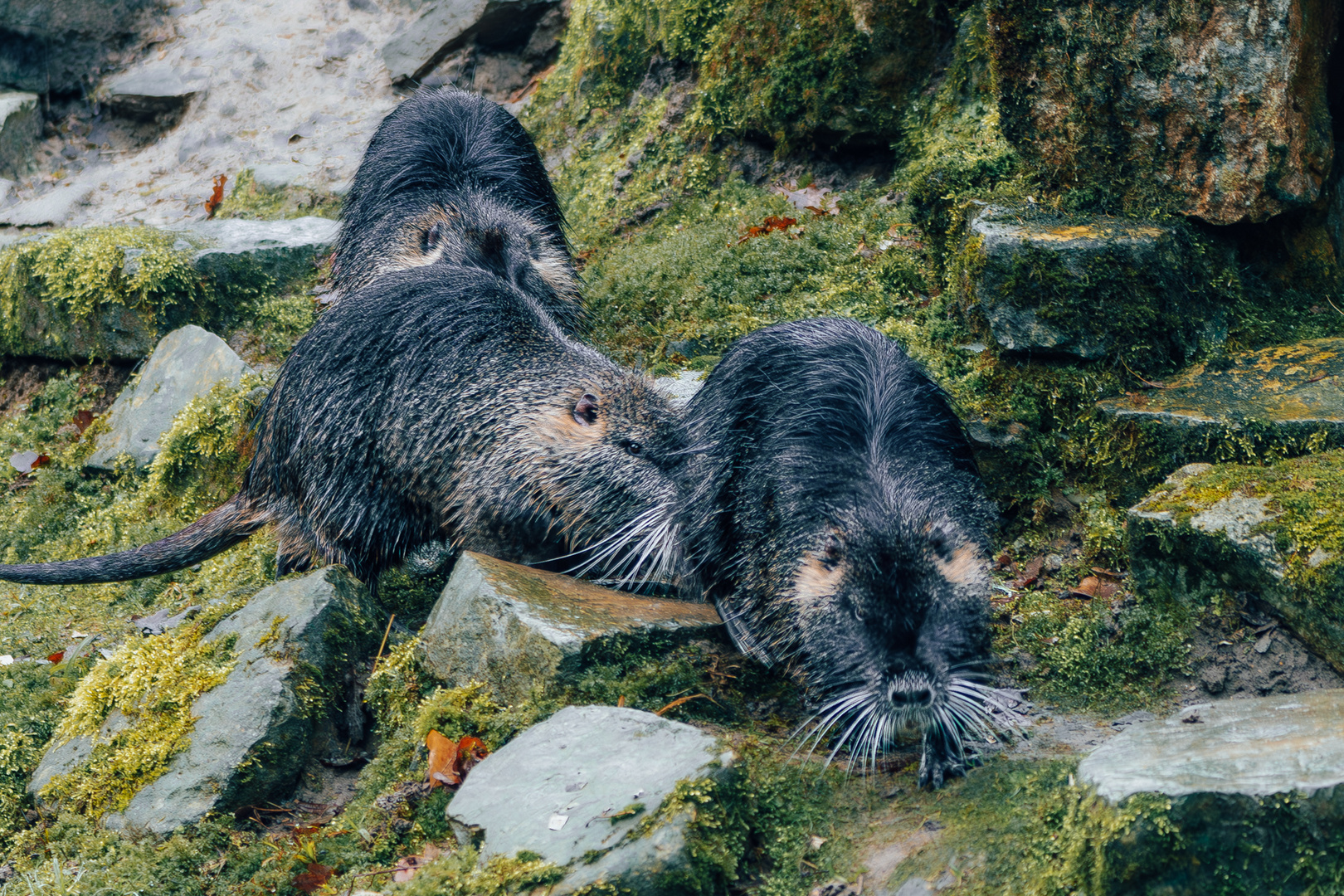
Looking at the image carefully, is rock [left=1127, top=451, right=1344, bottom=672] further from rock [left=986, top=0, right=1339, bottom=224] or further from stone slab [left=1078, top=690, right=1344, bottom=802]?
rock [left=986, top=0, right=1339, bottom=224]

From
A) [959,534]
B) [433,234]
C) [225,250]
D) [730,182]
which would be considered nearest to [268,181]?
[225,250]

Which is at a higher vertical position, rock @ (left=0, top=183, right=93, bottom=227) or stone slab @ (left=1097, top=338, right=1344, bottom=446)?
rock @ (left=0, top=183, right=93, bottom=227)

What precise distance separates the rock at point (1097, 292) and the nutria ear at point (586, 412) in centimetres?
185

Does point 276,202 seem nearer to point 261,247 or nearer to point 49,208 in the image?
point 261,247

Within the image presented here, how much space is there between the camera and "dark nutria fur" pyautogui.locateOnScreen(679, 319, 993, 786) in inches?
132

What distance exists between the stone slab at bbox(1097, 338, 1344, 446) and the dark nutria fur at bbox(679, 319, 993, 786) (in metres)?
0.84

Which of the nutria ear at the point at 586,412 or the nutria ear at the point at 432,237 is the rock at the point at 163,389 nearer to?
the nutria ear at the point at 432,237

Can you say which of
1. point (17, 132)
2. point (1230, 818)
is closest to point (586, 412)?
point (1230, 818)

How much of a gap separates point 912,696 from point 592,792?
99cm

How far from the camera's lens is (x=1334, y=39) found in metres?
4.81

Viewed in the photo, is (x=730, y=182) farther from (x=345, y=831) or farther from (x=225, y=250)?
(x=345, y=831)

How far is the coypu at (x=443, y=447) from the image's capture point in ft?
15.8

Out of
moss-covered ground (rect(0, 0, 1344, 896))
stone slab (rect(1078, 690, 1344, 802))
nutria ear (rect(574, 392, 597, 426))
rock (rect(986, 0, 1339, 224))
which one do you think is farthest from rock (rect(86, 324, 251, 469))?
stone slab (rect(1078, 690, 1344, 802))

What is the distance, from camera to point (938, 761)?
3.40 m
